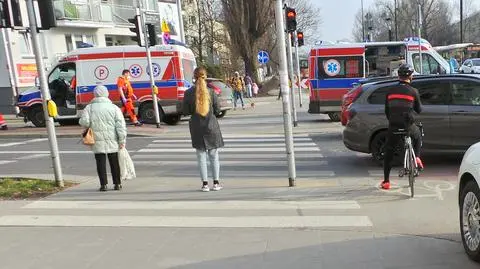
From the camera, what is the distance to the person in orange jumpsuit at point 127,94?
686 inches

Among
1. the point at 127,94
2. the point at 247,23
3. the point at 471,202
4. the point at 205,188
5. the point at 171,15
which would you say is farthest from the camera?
the point at 247,23

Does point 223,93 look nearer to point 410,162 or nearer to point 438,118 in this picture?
point 438,118

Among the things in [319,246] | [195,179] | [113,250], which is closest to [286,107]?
[195,179]

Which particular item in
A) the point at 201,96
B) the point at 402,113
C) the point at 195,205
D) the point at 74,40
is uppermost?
the point at 74,40

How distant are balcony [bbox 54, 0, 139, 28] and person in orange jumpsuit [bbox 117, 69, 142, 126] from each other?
14.9 meters

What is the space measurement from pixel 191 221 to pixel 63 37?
29.7 m

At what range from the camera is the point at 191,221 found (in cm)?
635

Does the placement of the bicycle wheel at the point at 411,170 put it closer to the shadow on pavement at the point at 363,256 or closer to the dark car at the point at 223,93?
the shadow on pavement at the point at 363,256

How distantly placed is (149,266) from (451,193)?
4.50 m

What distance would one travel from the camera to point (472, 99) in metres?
9.61

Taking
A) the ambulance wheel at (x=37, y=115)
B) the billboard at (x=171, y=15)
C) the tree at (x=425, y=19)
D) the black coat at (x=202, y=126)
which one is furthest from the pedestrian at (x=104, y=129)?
the tree at (x=425, y=19)

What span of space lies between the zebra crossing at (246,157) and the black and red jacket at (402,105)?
2.01 meters

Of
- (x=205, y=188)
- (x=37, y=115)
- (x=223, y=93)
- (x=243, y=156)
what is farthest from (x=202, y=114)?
(x=37, y=115)

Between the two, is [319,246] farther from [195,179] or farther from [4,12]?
[4,12]
